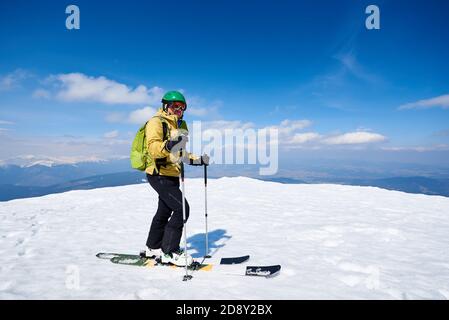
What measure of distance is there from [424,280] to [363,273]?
39.0 inches

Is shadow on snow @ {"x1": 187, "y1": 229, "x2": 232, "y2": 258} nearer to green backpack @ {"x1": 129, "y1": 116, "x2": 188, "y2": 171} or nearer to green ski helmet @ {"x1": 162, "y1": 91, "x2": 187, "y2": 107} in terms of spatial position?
green backpack @ {"x1": 129, "y1": 116, "x2": 188, "y2": 171}

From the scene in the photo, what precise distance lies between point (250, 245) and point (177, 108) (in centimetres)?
428

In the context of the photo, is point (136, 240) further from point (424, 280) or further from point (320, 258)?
point (424, 280)

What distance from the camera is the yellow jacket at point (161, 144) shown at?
4555 millimetres

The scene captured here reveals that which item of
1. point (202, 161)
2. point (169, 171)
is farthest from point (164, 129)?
point (202, 161)

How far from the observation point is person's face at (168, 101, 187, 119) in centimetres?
505

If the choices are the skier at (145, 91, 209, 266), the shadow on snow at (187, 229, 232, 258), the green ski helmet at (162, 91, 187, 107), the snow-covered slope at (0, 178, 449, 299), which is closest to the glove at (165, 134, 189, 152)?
the skier at (145, 91, 209, 266)

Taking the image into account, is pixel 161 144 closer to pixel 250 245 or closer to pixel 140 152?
pixel 140 152

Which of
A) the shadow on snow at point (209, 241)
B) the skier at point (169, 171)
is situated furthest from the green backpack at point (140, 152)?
the shadow on snow at point (209, 241)

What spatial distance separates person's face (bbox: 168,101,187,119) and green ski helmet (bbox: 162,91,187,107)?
7 cm

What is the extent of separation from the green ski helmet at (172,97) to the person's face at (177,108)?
65 mm
